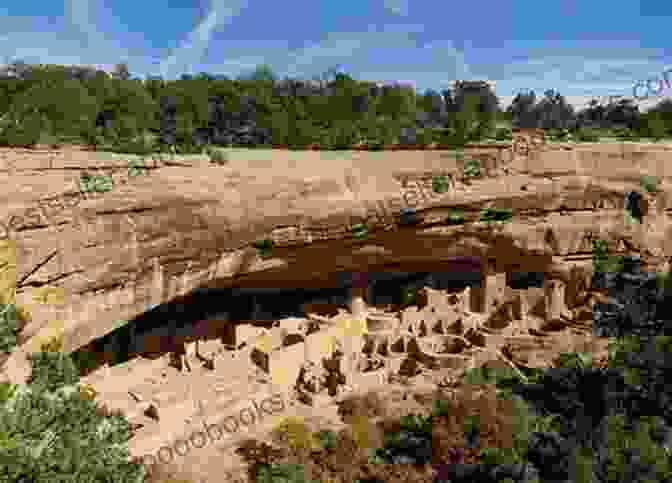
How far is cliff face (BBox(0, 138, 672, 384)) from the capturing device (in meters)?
6.82

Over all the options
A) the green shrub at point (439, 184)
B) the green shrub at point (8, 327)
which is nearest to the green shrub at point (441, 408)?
the green shrub at point (439, 184)

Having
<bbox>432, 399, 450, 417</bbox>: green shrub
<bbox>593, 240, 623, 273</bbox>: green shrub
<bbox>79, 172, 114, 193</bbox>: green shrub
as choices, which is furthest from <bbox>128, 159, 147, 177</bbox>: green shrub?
<bbox>593, 240, 623, 273</bbox>: green shrub

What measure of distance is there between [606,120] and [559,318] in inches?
636

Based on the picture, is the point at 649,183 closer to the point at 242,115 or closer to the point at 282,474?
the point at 282,474

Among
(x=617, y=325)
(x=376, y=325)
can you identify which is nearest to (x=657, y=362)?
(x=617, y=325)

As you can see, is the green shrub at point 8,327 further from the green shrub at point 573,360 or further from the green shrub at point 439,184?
the green shrub at point 573,360

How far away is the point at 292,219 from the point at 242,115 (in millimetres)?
11098

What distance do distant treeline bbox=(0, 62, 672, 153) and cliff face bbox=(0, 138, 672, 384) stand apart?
4.35ft

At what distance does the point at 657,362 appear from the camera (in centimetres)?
1041

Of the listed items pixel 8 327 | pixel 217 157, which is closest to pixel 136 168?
pixel 217 157

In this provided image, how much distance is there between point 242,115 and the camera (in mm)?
19500

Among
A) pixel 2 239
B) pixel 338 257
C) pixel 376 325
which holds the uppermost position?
pixel 2 239

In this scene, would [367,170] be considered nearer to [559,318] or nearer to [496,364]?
[496,364]

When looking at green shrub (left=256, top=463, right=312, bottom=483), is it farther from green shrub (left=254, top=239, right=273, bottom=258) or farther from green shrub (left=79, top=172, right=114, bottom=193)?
green shrub (left=79, top=172, right=114, bottom=193)
